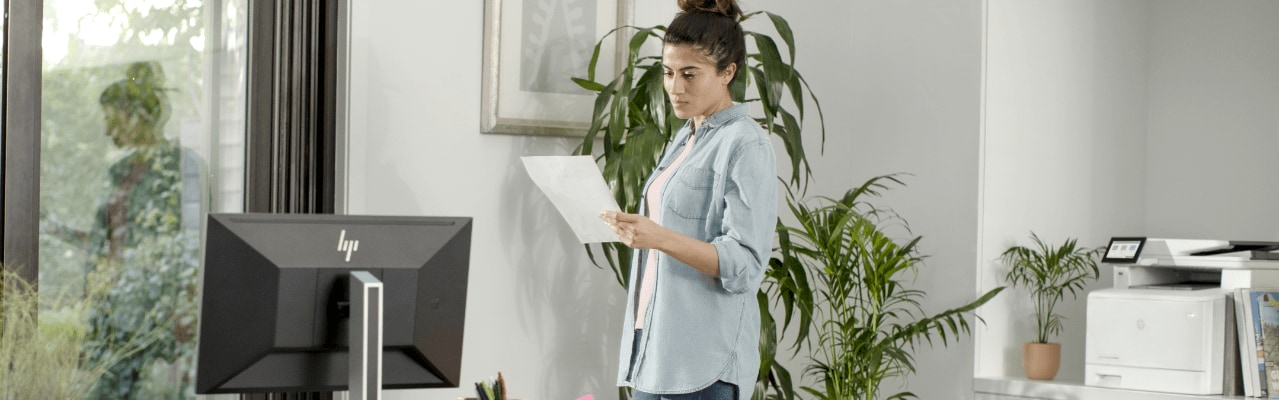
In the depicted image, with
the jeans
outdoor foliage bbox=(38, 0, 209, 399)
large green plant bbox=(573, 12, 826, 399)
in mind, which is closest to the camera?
the jeans

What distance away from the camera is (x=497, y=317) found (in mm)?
3408

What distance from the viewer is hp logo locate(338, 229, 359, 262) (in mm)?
1697

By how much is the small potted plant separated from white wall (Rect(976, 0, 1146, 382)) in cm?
4

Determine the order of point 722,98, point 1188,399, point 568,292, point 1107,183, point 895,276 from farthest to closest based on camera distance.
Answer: point 1107,183
point 895,276
point 568,292
point 1188,399
point 722,98

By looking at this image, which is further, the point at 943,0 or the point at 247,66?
the point at 943,0

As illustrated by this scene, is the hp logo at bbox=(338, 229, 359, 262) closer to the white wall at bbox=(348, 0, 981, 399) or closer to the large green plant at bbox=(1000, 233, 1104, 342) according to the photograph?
the white wall at bbox=(348, 0, 981, 399)

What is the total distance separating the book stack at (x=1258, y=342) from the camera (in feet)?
10.6

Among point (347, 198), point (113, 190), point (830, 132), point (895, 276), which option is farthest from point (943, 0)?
point (113, 190)

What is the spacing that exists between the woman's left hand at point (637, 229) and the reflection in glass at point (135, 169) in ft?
4.26

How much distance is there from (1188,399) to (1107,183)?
1.15 m

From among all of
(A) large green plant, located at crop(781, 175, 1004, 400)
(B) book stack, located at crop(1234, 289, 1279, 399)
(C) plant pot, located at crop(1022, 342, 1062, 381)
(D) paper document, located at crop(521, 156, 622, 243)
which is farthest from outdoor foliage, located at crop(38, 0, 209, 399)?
(B) book stack, located at crop(1234, 289, 1279, 399)

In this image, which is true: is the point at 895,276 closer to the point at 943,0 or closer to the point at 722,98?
the point at 943,0

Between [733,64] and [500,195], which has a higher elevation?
[733,64]

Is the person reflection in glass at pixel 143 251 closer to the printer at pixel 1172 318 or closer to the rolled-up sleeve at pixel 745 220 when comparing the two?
the rolled-up sleeve at pixel 745 220
